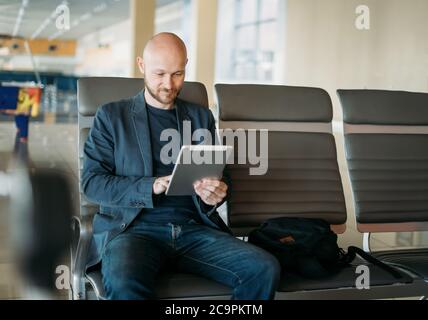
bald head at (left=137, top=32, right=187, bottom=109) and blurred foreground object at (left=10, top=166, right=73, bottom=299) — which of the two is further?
blurred foreground object at (left=10, top=166, right=73, bottom=299)

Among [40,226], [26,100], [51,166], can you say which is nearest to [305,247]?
[40,226]

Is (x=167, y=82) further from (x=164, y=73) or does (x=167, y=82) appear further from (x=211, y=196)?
(x=211, y=196)

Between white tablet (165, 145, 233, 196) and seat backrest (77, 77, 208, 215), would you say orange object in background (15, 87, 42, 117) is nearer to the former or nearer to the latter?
seat backrest (77, 77, 208, 215)

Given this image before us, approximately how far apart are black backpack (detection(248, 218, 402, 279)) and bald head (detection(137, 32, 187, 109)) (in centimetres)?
63

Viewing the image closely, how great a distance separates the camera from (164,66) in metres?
1.86

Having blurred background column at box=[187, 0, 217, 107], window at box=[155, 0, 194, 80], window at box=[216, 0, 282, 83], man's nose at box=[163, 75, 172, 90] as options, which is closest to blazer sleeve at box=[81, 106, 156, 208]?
man's nose at box=[163, 75, 172, 90]

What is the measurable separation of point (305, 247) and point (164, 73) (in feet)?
2.65

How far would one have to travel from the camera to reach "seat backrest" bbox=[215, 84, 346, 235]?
2160mm

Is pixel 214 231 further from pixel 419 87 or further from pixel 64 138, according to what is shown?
pixel 64 138

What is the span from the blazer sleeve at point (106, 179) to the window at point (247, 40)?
30.3ft

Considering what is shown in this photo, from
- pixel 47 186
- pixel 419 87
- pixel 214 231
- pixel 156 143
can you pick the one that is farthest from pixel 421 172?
pixel 47 186

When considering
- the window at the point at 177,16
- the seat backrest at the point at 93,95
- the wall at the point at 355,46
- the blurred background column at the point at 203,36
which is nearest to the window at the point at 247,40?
the window at the point at 177,16

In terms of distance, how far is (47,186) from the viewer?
15.2 feet

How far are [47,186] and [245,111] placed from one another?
2.94 m
